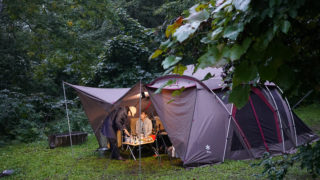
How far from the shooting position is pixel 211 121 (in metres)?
5.93

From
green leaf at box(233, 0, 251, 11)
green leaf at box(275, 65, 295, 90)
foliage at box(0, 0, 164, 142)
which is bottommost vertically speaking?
green leaf at box(275, 65, 295, 90)

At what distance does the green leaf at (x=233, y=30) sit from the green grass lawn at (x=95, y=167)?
4.03 meters

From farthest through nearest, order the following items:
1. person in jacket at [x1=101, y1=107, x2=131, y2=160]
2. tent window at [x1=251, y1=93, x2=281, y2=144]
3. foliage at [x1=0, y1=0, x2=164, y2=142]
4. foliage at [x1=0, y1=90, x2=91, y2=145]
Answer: foliage at [x1=0, y1=90, x2=91, y2=145]
foliage at [x1=0, y1=0, x2=164, y2=142]
person in jacket at [x1=101, y1=107, x2=131, y2=160]
tent window at [x1=251, y1=93, x2=281, y2=144]

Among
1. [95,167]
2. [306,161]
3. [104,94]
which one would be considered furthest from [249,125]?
[306,161]

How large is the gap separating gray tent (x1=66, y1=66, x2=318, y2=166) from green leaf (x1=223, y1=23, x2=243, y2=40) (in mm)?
4421

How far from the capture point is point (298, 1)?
111cm

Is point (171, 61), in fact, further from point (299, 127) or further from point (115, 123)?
point (299, 127)

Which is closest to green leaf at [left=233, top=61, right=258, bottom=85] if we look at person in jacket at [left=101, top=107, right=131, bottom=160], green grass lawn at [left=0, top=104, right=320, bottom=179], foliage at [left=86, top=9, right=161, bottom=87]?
green grass lawn at [left=0, top=104, right=320, bottom=179]

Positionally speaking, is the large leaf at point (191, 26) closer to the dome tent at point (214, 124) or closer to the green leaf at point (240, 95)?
the green leaf at point (240, 95)

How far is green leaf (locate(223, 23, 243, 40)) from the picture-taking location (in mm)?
1140

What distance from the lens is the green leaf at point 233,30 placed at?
3.74ft

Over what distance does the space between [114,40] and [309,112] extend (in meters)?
8.62

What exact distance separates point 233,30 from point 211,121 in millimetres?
4896

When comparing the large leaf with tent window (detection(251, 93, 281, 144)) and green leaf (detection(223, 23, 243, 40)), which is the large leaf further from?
tent window (detection(251, 93, 281, 144))
